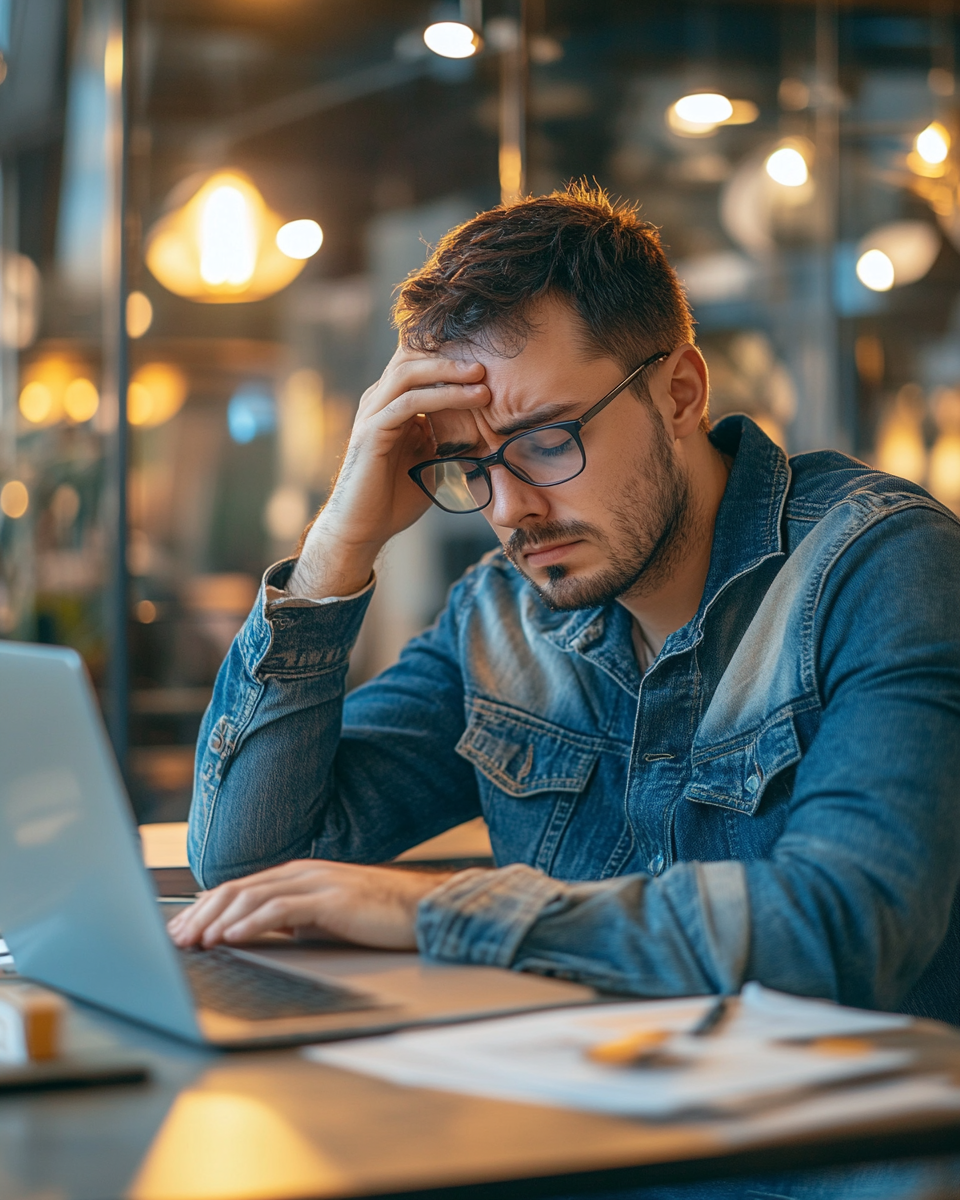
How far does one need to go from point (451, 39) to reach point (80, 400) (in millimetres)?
1404

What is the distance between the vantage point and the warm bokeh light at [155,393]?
12.9 feet

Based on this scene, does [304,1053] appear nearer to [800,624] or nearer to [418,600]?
[800,624]

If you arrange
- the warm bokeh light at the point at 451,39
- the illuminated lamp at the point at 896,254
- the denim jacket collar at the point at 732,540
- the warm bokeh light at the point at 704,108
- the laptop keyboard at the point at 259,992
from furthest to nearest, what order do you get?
the illuminated lamp at the point at 896,254, the warm bokeh light at the point at 704,108, the warm bokeh light at the point at 451,39, the denim jacket collar at the point at 732,540, the laptop keyboard at the point at 259,992

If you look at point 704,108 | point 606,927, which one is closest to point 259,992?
point 606,927

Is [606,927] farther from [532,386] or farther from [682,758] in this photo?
[532,386]

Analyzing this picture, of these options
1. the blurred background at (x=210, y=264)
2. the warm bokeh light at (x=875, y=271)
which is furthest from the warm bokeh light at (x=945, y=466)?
the blurred background at (x=210, y=264)

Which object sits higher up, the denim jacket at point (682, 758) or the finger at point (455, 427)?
the finger at point (455, 427)

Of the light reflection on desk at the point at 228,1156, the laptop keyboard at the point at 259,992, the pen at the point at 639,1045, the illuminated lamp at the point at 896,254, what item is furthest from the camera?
the illuminated lamp at the point at 896,254

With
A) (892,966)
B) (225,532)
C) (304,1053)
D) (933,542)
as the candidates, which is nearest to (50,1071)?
(304,1053)

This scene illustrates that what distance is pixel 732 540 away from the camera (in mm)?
1352

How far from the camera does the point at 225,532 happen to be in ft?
13.2

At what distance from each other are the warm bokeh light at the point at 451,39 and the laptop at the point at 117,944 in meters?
2.83

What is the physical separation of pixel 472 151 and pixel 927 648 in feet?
11.1

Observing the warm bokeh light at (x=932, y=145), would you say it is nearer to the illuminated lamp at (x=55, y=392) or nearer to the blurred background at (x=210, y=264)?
the blurred background at (x=210, y=264)
